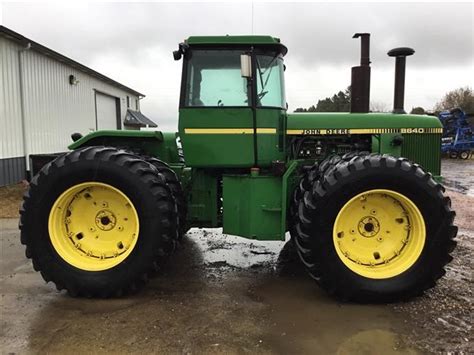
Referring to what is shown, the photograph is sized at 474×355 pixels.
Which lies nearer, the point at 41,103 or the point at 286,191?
the point at 286,191

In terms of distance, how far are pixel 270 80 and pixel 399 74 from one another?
1.71 meters

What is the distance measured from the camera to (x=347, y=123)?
4.92m

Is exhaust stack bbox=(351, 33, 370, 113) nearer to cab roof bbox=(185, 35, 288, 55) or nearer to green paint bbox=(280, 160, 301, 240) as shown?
cab roof bbox=(185, 35, 288, 55)

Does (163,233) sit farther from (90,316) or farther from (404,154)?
(404,154)

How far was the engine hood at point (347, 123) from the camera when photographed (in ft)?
16.0

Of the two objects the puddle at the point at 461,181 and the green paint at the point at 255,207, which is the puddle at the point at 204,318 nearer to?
the green paint at the point at 255,207

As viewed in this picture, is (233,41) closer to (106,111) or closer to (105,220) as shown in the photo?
(105,220)

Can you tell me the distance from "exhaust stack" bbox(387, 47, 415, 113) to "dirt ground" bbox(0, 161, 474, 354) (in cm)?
204

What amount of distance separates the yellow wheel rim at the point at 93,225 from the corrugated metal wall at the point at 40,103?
7.39m

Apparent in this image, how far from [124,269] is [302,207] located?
1812 millimetres

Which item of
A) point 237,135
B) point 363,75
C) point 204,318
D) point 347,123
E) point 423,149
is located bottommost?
point 204,318

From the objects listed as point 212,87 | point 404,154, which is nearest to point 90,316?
point 212,87

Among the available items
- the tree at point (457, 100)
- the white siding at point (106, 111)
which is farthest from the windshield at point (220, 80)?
the tree at point (457, 100)

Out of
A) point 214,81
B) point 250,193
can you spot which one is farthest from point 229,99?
point 250,193
